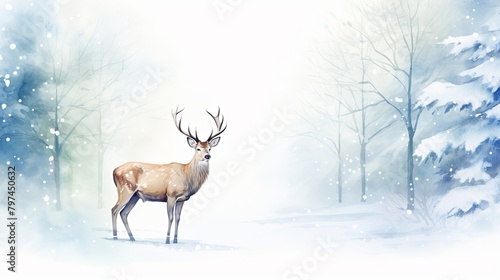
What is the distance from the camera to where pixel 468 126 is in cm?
691

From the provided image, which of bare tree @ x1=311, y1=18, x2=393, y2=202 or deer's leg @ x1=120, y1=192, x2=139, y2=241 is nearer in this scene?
deer's leg @ x1=120, y1=192, x2=139, y2=241

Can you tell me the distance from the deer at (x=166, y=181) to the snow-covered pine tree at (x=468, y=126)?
2.40 meters

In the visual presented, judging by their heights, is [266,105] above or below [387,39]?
below

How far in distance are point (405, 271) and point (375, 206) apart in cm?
77

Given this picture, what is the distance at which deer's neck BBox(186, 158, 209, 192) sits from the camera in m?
6.54

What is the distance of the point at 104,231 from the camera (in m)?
6.73

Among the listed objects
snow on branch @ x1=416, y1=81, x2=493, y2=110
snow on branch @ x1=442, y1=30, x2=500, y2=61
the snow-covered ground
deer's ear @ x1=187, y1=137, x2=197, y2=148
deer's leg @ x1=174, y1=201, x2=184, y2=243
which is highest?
snow on branch @ x1=442, y1=30, x2=500, y2=61

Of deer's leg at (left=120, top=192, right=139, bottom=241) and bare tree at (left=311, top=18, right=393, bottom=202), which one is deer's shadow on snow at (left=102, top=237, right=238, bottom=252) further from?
bare tree at (left=311, top=18, right=393, bottom=202)

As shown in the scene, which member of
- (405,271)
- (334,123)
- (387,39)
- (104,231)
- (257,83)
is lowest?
(405,271)

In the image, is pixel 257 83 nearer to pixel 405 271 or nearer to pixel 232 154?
pixel 232 154

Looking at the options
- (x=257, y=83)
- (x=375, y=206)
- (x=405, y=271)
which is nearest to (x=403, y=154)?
(x=375, y=206)

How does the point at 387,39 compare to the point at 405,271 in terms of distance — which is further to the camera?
the point at 387,39

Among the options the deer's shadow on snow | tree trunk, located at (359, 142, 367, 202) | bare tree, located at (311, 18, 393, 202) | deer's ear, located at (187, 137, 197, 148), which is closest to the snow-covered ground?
the deer's shadow on snow

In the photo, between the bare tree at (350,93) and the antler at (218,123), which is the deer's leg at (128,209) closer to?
the antler at (218,123)
